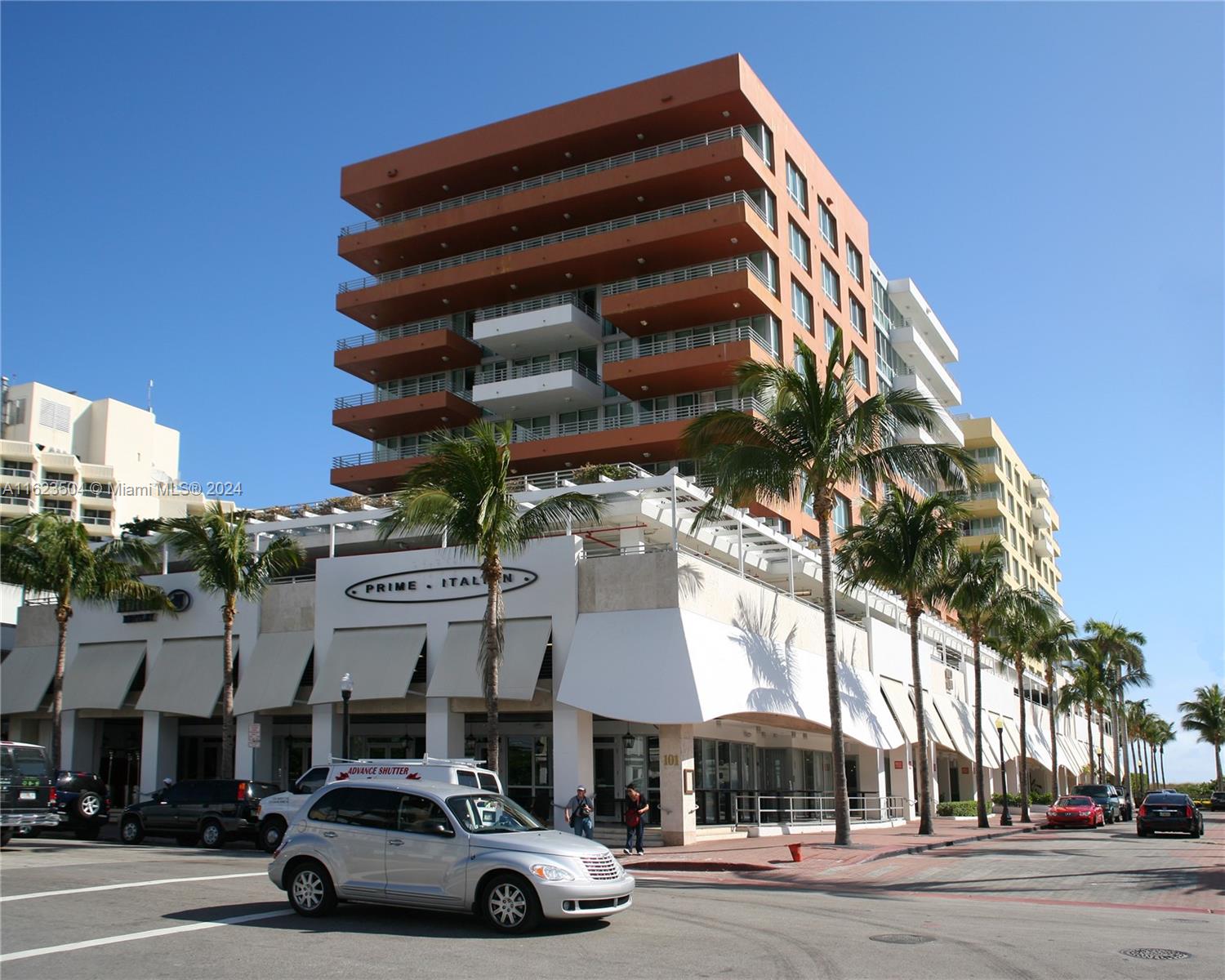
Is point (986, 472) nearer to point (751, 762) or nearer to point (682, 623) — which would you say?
point (751, 762)

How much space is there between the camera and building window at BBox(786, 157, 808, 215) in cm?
5906

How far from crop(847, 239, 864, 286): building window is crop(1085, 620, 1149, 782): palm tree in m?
31.7

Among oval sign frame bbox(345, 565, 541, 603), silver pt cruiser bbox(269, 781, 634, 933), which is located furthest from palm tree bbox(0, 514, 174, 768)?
silver pt cruiser bbox(269, 781, 634, 933)

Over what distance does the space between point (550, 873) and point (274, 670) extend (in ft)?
84.2

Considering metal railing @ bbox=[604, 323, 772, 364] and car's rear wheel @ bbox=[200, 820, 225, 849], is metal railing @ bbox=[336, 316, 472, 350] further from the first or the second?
car's rear wheel @ bbox=[200, 820, 225, 849]

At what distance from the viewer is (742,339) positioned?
51688 mm

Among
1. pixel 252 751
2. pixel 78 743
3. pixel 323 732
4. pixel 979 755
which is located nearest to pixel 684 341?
pixel 979 755

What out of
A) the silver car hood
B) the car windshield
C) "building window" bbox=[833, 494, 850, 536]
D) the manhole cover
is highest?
"building window" bbox=[833, 494, 850, 536]

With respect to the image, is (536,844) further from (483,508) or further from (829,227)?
(829,227)

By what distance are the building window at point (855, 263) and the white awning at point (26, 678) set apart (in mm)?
47122

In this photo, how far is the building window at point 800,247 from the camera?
58.6 meters

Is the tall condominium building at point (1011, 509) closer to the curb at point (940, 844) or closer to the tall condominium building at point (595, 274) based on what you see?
the tall condominium building at point (595, 274)

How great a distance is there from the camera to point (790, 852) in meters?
26.9

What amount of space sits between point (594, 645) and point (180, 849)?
11.7m
